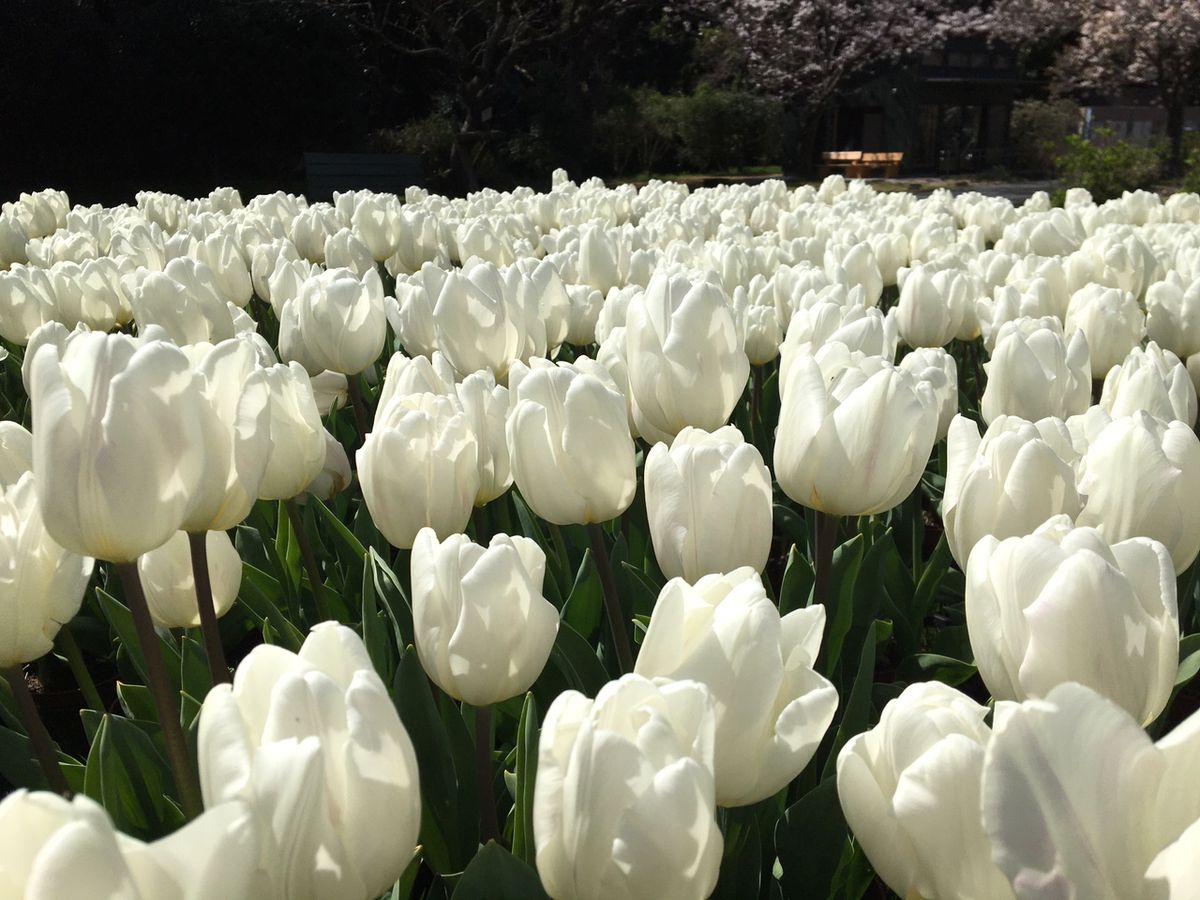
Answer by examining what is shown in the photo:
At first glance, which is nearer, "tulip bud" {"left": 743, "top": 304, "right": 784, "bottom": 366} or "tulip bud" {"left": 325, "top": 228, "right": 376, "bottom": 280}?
"tulip bud" {"left": 743, "top": 304, "right": 784, "bottom": 366}

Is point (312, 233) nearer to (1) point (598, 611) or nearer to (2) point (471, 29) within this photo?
(1) point (598, 611)

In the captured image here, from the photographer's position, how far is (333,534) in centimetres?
183

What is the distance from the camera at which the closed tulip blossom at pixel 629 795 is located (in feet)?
2.36

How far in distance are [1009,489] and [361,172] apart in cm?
970

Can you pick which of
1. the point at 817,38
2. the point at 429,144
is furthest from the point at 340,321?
the point at 817,38

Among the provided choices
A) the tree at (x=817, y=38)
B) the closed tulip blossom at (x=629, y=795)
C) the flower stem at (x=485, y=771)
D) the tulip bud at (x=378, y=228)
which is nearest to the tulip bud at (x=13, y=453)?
the flower stem at (x=485, y=771)

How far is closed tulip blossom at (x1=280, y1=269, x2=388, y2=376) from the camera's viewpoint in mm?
2039

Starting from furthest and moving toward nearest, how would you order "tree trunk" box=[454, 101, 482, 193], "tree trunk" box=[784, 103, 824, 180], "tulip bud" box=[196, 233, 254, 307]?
"tree trunk" box=[784, 103, 824, 180]
"tree trunk" box=[454, 101, 482, 193]
"tulip bud" box=[196, 233, 254, 307]

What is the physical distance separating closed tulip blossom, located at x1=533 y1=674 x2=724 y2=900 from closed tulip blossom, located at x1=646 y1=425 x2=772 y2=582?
453 mm

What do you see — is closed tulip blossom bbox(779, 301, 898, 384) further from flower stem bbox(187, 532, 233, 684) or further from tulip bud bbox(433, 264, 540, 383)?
flower stem bbox(187, 532, 233, 684)

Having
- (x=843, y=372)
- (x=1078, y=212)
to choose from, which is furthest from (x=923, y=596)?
(x=1078, y=212)

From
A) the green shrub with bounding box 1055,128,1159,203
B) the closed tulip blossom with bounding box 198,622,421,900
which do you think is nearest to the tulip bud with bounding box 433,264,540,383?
the closed tulip blossom with bounding box 198,622,421,900

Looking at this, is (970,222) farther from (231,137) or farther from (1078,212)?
(231,137)

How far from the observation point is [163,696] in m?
1.06
